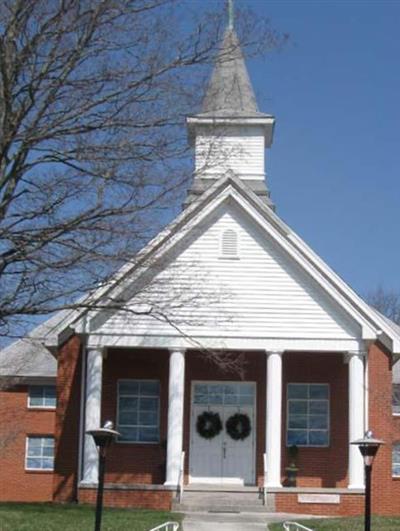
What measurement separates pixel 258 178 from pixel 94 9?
17.1 meters

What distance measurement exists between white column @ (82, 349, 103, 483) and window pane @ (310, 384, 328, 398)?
5869mm

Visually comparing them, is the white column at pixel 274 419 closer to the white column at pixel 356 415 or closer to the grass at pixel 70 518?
the white column at pixel 356 415

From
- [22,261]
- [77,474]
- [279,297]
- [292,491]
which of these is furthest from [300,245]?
[22,261]

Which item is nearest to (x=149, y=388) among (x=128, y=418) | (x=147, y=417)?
(x=147, y=417)

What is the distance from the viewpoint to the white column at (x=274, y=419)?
25.3m

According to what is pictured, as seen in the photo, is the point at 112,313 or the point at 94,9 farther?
the point at 112,313

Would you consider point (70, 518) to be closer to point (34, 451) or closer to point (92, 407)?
point (92, 407)

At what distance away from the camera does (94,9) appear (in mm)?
15281

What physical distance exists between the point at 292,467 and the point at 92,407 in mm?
5420

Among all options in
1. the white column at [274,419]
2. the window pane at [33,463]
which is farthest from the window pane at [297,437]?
the window pane at [33,463]

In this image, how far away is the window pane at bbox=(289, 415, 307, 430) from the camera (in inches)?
1109

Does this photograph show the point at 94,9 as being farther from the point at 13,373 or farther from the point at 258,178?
the point at 13,373

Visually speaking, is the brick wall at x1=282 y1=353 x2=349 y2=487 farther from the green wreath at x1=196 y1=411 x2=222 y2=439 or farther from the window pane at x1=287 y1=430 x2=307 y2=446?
the green wreath at x1=196 y1=411 x2=222 y2=439

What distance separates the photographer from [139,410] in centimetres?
2822
